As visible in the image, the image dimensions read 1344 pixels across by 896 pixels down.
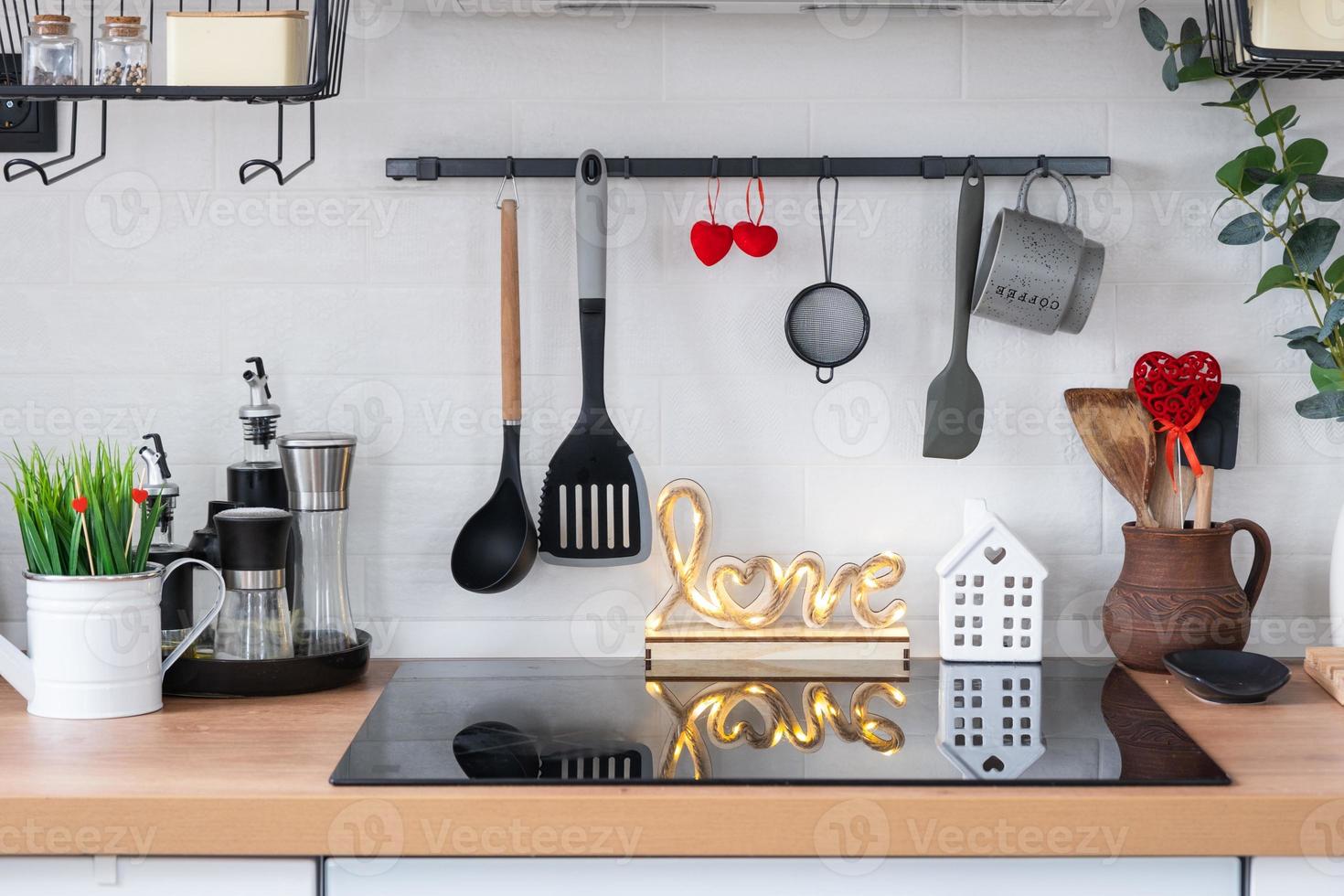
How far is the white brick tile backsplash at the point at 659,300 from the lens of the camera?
1499 millimetres

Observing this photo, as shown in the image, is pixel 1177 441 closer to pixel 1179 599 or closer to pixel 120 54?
pixel 1179 599

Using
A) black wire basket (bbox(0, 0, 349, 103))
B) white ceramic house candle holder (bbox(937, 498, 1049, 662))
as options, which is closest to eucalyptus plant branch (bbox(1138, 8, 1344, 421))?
white ceramic house candle holder (bbox(937, 498, 1049, 662))

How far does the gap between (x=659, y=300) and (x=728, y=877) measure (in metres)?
0.73

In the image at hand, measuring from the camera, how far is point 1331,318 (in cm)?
139

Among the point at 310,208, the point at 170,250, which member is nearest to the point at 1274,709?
the point at 310,208

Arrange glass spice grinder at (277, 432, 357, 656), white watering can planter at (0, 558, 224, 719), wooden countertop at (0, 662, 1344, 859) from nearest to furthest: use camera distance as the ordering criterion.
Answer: wooden countertop at (0, 662, 1344, 859) → white watering can planter at (0, 558, 224, 719) → glass spice grinder at (277, 432, 357, 656)

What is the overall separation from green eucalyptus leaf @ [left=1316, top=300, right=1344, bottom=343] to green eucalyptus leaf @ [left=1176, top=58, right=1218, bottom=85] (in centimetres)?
29

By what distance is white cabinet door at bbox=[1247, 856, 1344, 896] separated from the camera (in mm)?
1014

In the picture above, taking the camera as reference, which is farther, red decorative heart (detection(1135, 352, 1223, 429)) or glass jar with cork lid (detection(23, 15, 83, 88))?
red decorative heart (detection(1135, 352, 1223, 429))

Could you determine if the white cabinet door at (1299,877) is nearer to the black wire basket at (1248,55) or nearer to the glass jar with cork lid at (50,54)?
the black wire basket at (1248,55)

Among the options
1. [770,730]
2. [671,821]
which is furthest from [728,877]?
[770,730]

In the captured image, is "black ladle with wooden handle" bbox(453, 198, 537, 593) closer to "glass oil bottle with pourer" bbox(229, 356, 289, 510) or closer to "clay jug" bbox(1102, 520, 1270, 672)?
"glass oil bottle with pourer" bbox(229, 356, 289, 510)

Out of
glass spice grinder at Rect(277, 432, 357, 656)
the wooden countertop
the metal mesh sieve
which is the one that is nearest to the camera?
the wooden countertop

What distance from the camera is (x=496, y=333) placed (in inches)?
59.7
